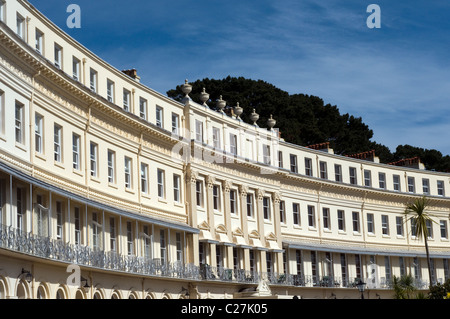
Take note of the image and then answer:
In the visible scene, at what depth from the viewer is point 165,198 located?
50125 millimetres

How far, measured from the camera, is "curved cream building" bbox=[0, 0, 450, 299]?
3422cm

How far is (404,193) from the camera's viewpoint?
7412cm

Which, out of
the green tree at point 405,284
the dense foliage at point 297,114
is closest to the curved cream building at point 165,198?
the green tree at point 405,284

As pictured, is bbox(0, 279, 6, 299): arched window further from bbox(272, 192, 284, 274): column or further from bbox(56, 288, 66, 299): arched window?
bbox(272, 192, 284, 274): column

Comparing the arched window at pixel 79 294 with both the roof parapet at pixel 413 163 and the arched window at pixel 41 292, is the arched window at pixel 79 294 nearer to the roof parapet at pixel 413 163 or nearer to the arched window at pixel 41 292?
the arched window at pixel 41 292

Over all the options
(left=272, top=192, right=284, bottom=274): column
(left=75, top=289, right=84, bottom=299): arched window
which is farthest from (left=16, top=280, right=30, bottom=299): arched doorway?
(left=272, top=192, right=284, bottom=274): column

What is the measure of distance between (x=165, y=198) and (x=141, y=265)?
21.4 ft

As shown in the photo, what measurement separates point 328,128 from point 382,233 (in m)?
28.7

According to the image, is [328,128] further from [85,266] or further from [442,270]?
[85,266]

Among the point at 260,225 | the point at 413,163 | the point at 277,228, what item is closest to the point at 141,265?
the point at 260,225

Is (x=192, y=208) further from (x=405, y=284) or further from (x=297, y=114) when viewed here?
(x=297, y=114)

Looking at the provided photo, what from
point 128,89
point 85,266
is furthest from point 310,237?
point 85,266

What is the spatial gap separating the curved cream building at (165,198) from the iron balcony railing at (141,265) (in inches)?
4.2

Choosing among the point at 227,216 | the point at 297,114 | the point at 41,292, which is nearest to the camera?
the point at 41,292
